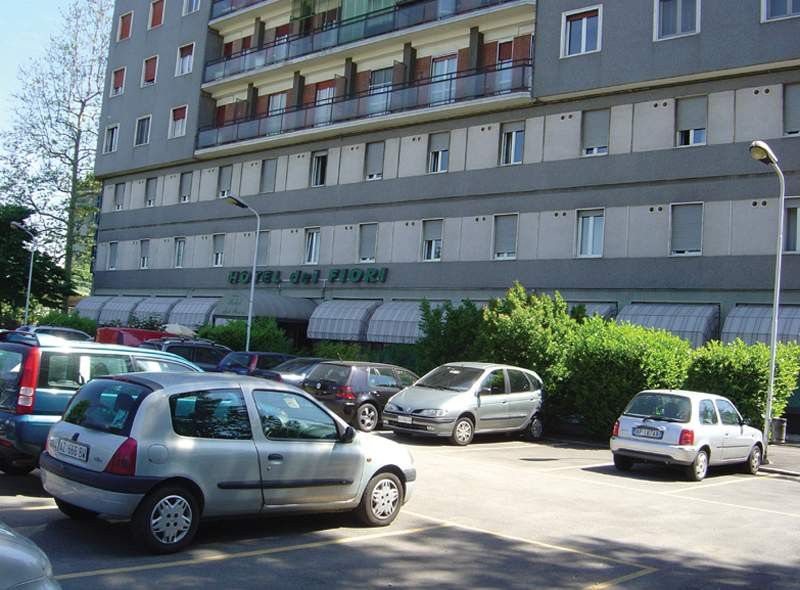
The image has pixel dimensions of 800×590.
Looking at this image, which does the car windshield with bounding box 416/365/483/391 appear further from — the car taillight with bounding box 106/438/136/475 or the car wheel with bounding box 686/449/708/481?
the car taillight with bounding box 106/438/136/475

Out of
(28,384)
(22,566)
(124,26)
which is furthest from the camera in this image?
(124,26)

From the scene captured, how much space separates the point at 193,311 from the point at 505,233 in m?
16.0

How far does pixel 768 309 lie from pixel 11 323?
126 feet

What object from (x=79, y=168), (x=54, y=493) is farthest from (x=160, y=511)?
(x=79, y=168)

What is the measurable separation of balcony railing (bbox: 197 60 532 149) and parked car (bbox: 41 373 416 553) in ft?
72.0

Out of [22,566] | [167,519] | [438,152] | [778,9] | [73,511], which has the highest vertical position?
[778,9]

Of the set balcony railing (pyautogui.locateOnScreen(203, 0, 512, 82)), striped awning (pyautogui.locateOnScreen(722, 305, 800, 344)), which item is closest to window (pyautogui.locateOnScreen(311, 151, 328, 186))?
balcony railing (pyautogui.locateOnScreen(203, 0, 512, 82))

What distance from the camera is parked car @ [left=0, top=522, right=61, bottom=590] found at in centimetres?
334

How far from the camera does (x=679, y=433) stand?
13.2 meters

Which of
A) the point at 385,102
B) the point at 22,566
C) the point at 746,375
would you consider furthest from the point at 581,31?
the point at 22,566

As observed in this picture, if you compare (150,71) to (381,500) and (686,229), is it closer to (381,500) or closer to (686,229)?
(686,229)

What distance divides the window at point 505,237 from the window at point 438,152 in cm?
Answer: 335

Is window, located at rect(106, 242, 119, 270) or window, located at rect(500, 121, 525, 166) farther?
window, located at rect(106, 242, 119, 270)

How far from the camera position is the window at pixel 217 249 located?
37.8m
